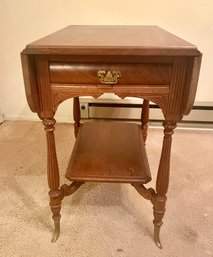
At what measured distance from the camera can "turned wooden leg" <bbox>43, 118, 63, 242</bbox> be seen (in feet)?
2.57

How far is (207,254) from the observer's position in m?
0.88

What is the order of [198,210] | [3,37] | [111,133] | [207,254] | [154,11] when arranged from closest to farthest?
1. [207,254]
2. [198,210]
3. [111,133]
4. [154,11]
5. [3,37]

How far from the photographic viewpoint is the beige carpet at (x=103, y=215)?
90 cm

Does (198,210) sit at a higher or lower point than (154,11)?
lower

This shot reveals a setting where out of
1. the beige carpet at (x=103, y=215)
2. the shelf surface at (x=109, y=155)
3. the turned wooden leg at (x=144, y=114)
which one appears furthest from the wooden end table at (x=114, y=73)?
the turned wooden leg at (x=144, y=114)

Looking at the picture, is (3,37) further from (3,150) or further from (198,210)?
(198,210)

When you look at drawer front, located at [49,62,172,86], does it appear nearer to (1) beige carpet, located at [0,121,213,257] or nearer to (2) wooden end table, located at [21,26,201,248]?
(2) wooden end table, located at [21,26,201,248]

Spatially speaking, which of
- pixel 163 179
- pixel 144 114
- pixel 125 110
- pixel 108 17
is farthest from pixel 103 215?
pixel 108 17

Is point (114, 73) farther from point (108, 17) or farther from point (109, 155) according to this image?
point (108, 17)

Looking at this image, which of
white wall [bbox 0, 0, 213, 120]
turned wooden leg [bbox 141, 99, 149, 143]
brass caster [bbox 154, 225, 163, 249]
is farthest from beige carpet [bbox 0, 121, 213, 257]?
white wall [bbox 0, 0, 213, 120]

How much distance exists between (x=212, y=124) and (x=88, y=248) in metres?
1.33

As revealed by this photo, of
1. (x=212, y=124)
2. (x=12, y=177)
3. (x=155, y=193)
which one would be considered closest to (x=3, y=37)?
(x=12, y=177)

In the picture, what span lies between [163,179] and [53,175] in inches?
15.4

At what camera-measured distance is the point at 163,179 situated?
2.76 feet
